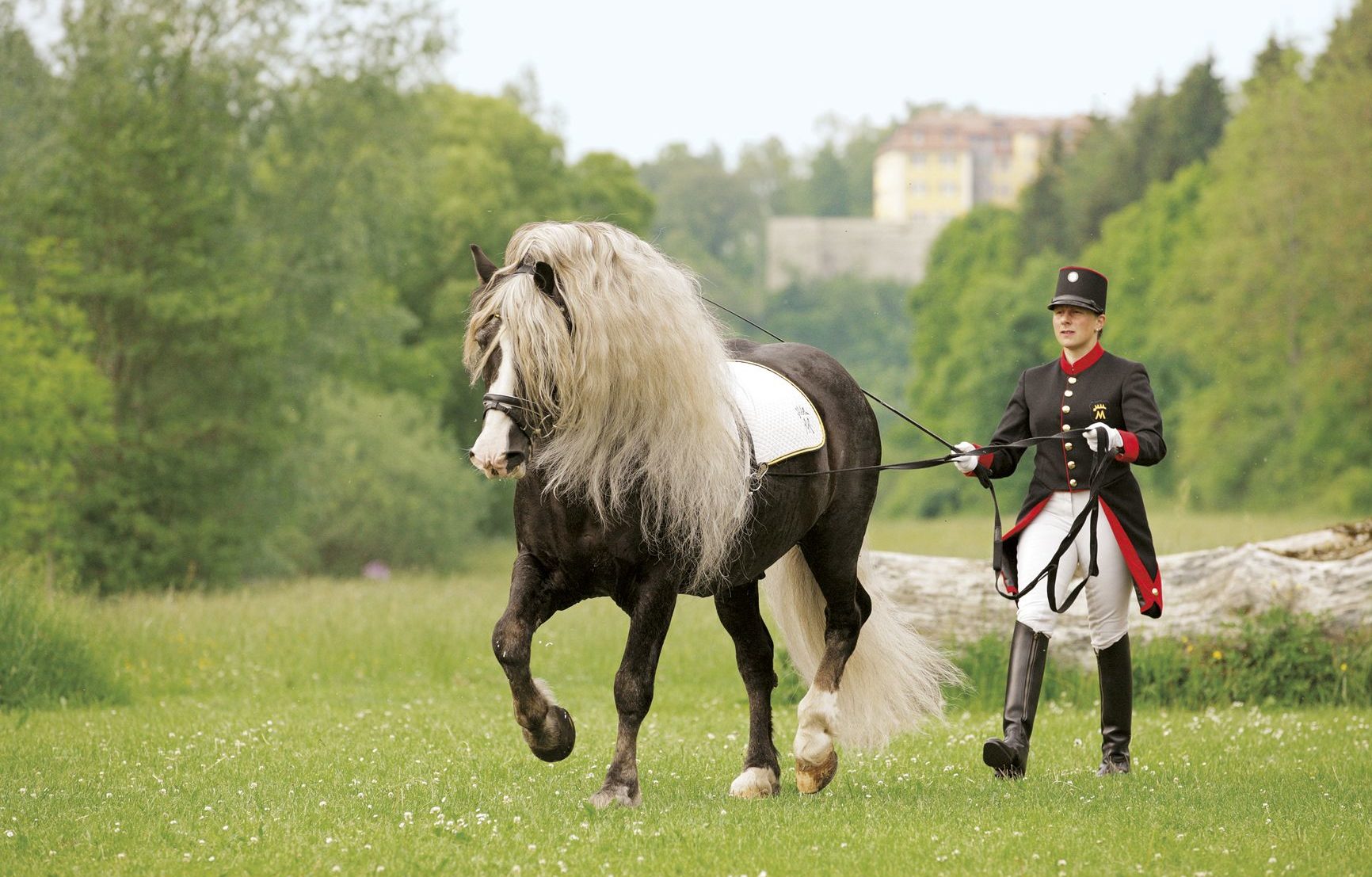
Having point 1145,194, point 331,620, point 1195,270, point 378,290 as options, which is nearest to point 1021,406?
point 331,620

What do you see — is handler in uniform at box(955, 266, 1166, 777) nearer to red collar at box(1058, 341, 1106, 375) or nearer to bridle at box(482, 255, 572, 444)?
red collar at box(1058, 341, 1106, 375)

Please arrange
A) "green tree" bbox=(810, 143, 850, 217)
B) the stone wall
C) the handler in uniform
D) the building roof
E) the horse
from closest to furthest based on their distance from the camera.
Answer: the horse
the handler in uniform
the stone wall
the building roof
"green tree" bbox=(810, 143, 850, 217)

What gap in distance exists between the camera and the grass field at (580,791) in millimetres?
5652

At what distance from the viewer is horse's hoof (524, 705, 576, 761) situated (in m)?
6.57

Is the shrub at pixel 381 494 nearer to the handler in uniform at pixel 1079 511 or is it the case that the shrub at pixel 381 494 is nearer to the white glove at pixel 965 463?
the white glove at pixel 965 463

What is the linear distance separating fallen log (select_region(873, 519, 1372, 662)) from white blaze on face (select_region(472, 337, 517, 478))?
237 inches

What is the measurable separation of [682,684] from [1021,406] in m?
5.88

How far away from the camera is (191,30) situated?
31.0 meters

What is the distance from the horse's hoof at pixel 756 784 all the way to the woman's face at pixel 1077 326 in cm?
259

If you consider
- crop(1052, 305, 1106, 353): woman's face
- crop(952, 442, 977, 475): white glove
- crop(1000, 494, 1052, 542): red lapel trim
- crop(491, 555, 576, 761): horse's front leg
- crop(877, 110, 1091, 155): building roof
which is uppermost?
crop(877, 110, 1091, 155): building roof

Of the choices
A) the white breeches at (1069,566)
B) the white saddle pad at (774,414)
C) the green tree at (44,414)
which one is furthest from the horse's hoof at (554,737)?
the green tree at (44,414)

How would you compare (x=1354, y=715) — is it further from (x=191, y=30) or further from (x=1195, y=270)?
(x=1195, y=270)

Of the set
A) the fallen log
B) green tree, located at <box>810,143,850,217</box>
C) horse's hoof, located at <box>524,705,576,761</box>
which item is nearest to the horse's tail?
horse's hoof, located at <box>524,705,576,761</box>

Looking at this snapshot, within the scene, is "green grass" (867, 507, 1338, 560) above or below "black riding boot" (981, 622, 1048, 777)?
below
